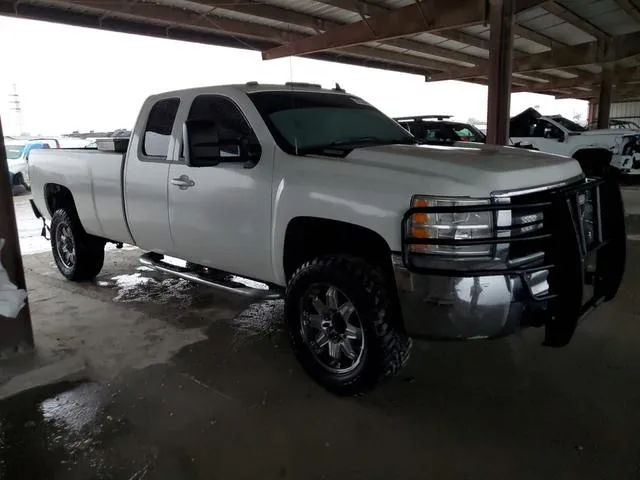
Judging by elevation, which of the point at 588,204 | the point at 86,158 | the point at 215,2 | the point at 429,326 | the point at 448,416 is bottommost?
the point at 448,416

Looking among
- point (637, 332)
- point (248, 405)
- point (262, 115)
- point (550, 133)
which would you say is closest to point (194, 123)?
point (262, 115)

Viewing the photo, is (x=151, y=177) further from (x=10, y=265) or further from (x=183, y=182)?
(x=10, y=265)

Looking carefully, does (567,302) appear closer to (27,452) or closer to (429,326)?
(429,326)

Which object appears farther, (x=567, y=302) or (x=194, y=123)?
(x=194, y=123)

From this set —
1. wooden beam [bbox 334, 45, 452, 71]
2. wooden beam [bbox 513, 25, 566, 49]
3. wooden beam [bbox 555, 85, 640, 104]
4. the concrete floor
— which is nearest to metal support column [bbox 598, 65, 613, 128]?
wooden beam [bbox 513, 25, 566, 49]

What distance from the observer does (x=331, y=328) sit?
311 centimetres

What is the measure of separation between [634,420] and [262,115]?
2.91 meters

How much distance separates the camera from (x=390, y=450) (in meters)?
2.57

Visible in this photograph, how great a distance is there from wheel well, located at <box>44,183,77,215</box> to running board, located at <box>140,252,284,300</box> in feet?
4.92

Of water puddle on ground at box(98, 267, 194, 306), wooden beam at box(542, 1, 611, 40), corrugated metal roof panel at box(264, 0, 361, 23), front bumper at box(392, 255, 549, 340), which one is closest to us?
front bumper at box(392, 255, 549, 340)

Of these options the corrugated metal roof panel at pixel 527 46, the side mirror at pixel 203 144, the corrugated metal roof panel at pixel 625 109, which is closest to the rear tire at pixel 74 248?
the side mirror at pixel 203 144

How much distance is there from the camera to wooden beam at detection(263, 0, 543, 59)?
406 inches

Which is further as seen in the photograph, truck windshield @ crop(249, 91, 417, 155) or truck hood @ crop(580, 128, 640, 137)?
truck hood @ crop(580, 128, 640, 137)

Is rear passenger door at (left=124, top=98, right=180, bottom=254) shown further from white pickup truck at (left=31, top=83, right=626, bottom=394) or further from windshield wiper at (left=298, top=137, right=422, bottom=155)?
windshield wiper at (left=298, top=137, right=422, bottom=155)
